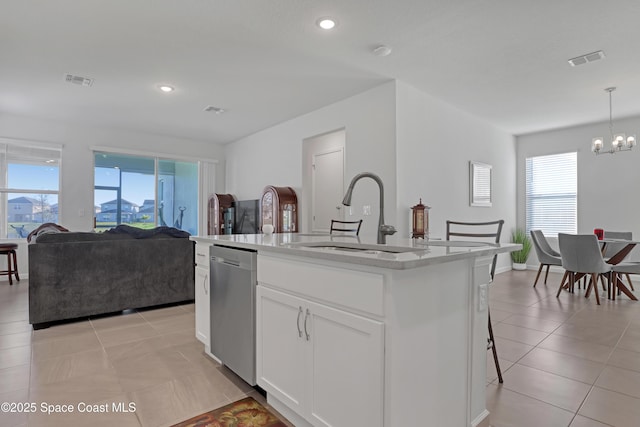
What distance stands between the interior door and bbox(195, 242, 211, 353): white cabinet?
10.2 feet

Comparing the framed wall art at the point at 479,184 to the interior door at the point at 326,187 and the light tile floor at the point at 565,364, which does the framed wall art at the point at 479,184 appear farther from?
the interior door at the point at 326,187

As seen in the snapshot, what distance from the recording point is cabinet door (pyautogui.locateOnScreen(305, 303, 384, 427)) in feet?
4.02

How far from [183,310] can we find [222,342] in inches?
71.1

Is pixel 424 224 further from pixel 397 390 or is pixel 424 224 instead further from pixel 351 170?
pixel 397 390

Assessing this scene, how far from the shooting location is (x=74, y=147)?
616cm

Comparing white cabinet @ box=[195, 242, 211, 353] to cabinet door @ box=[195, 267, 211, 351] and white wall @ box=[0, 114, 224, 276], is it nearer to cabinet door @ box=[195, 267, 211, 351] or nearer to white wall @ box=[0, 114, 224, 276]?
cabinet door @ box=[195, 267, 211, 351]

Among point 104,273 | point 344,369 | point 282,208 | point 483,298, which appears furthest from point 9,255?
point 483,298

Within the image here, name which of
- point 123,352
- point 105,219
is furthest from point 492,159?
point 105,219

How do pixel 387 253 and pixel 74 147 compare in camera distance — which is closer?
pixel 387 253

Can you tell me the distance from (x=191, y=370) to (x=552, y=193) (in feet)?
23.0

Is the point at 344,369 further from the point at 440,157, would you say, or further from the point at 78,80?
the point at 78,80

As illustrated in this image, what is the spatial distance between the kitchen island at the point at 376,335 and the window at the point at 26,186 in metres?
6.28

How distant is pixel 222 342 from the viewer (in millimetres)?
2211

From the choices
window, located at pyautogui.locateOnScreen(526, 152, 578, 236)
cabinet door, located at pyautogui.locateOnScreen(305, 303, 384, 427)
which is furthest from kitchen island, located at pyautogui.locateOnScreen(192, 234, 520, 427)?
window, located at pyautogui.locateOnScreen(526, 152, 578, 236)
